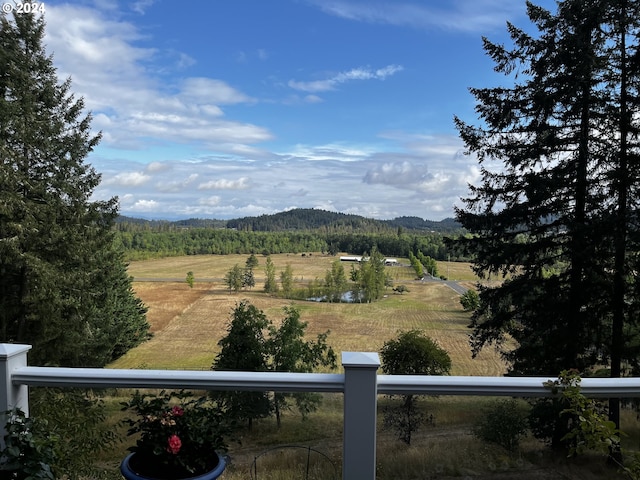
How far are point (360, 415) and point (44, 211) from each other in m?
12.6

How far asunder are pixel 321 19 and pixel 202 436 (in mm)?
15522

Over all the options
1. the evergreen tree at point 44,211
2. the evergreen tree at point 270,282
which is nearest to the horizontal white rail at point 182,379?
the evergreen tree at point 44,211

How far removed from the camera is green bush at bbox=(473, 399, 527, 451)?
6.07 ft

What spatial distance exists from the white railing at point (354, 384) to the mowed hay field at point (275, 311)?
1179 centimetres

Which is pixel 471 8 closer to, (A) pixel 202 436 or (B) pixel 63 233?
(A) pixel 202 436

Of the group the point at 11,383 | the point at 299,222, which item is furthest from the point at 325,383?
the point at 299,222

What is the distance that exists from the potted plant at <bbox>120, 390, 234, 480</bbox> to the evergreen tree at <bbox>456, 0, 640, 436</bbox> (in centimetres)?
843

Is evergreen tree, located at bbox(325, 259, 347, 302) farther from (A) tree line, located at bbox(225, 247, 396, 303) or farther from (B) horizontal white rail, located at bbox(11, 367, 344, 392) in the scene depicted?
(B) horizontal white rail, located at bbox(11, 367, 344, 392)

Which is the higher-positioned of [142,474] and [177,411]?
[177,411]

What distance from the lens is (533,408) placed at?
1.89 metres

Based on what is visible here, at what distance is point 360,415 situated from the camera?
1.77 metres

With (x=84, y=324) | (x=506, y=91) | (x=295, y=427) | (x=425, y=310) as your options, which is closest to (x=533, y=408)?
(x=295, y=427)

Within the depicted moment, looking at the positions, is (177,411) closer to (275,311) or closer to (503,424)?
(503,424)

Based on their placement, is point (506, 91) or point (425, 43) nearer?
point (506, 91)
